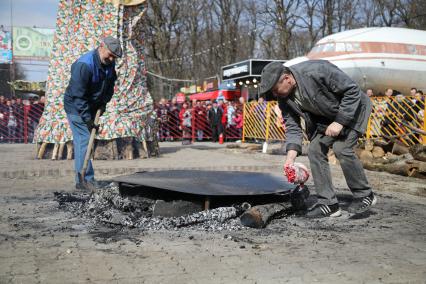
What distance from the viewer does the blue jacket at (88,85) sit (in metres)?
5.77

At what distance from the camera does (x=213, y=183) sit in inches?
178

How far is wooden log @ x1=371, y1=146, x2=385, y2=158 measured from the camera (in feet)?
35.6

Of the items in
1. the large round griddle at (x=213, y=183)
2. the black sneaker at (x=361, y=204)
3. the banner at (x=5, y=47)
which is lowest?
the black sneaker at (x=361, y=204)

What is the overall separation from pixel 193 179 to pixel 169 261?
5.85 feet

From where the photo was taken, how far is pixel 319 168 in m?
4.48

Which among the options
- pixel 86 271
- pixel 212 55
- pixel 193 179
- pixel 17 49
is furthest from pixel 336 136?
pixel 212 55

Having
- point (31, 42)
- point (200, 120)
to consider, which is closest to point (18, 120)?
point (200, 120)

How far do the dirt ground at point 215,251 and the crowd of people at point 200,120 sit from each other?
596 inches

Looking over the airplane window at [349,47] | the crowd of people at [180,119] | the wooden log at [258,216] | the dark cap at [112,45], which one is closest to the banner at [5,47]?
the crowd of people at [180,119]

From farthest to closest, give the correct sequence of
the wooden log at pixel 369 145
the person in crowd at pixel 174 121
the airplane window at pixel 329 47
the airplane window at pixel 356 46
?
the person in crowd at pixel 174 121 < the airplane window at pixel 329 47 < the airplane window at pixel 356 46 < the wooden log at pixel 369 145

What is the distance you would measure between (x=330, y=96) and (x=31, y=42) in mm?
38435

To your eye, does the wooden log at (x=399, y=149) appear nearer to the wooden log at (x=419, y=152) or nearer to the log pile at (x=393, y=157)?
the log pile at (x=393, y=157)

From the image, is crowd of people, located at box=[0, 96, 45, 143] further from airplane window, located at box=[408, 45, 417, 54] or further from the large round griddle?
airplane window, located at box=[408, 45, 417, 54]

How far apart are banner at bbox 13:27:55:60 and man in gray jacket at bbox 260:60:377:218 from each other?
37386 mm
